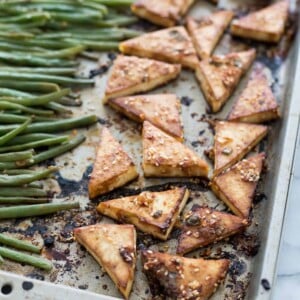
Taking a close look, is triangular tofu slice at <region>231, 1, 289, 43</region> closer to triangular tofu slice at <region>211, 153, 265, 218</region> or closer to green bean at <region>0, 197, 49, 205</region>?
triangular tofu slice at <region>211, 153, 265, 218</region>

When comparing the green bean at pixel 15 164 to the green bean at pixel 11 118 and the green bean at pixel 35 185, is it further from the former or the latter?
the green bean at pixel 11 118

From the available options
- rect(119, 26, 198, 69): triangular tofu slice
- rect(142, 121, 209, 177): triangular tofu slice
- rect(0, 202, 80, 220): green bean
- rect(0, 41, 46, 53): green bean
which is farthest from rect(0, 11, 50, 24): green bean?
rect(0, 202, 80, 220): green bean

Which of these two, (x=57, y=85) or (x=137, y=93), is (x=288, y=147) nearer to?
(x=137, y=93)

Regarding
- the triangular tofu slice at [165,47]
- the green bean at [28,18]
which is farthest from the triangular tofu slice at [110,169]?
the green bean at [28,18]

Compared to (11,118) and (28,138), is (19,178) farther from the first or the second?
(11,118)

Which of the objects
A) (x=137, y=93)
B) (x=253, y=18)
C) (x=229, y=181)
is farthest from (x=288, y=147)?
(x=253, y=18)

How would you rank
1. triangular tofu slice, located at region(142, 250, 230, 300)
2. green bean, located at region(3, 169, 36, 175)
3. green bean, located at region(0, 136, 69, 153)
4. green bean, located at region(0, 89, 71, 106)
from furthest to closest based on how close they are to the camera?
green bean, located at region(0, 89, 71, 106) < green bean, located at region(0, 136, 69, 153) < green bean, located at region(3, 169, 36, 175) < triangular tofu slice, located at region(142, 250, 230, 300)
